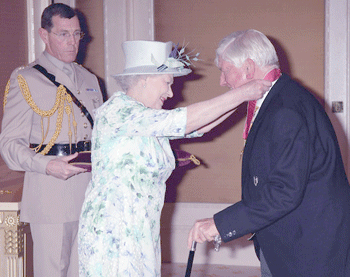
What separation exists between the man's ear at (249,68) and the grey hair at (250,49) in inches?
0.5

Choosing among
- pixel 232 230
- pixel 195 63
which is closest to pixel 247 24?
pixel 195 63

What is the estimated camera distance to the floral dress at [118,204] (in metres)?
1.81

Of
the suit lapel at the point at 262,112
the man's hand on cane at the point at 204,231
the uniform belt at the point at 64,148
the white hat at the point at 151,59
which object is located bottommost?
the man's hand on cane at the point at 204,231

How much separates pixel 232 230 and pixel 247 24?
257 cm

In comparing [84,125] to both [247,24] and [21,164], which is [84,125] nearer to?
[21,164]

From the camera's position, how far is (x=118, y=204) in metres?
1.82

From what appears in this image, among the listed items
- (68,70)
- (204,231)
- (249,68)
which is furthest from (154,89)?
(68,70)

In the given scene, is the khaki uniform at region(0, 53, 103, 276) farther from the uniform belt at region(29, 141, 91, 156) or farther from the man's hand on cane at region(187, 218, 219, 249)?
the man's hand on cane at region(187, 218, 219, 249)

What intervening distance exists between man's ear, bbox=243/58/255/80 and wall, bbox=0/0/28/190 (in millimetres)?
1706

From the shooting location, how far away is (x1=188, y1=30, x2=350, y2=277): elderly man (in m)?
1.63

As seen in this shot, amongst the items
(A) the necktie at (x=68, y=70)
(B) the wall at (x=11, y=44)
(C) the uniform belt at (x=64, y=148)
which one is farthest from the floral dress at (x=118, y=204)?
(B) the wall at (x=11, y=44)

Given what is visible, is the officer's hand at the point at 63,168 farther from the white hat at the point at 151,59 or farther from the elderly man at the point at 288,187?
the elderly man at the point at 288,187

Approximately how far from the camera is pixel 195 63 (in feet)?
13.2

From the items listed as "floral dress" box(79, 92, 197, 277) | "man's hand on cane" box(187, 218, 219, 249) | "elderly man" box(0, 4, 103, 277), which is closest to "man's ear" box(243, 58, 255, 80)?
"floral dress" box(79, 92, 197, 277)
